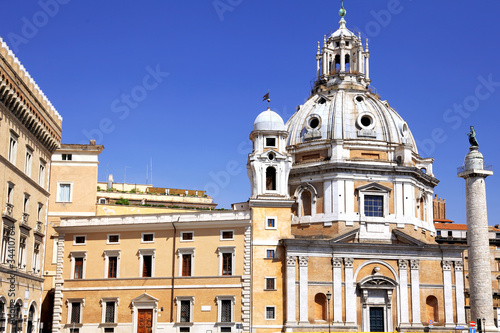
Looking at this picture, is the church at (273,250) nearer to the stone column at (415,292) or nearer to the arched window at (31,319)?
the stone column at (415,292)

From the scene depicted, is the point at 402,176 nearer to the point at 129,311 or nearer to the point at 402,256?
the point at 402,256

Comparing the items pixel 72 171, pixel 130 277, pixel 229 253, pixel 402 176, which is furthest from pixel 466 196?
pixel 72 171

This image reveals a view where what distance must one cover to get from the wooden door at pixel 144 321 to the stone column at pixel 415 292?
20.4 meters

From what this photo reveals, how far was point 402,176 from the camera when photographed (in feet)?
201

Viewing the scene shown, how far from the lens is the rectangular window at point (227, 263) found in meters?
52.3

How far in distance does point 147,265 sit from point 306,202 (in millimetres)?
16142

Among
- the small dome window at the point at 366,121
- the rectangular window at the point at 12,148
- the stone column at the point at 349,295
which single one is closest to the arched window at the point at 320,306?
the stone column at the point at 349,295

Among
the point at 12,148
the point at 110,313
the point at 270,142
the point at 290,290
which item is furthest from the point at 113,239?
Answer: the point at 12,148

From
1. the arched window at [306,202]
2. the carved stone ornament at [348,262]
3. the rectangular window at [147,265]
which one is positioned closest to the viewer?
the rectangular window at [147,265]

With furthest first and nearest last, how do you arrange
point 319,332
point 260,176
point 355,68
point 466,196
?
point 355,68, point 466,196, point 260,176, point 319,332

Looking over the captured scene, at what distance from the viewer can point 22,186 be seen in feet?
132

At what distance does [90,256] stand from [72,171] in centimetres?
804

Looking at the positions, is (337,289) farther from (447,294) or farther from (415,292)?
(447,294)

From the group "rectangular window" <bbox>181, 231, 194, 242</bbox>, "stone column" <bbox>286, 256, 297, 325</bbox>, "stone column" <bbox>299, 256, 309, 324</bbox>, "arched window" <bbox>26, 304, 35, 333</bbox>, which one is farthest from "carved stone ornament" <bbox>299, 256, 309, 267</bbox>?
"arched window" <bbox>26, 304, 35, 333</bbox>
